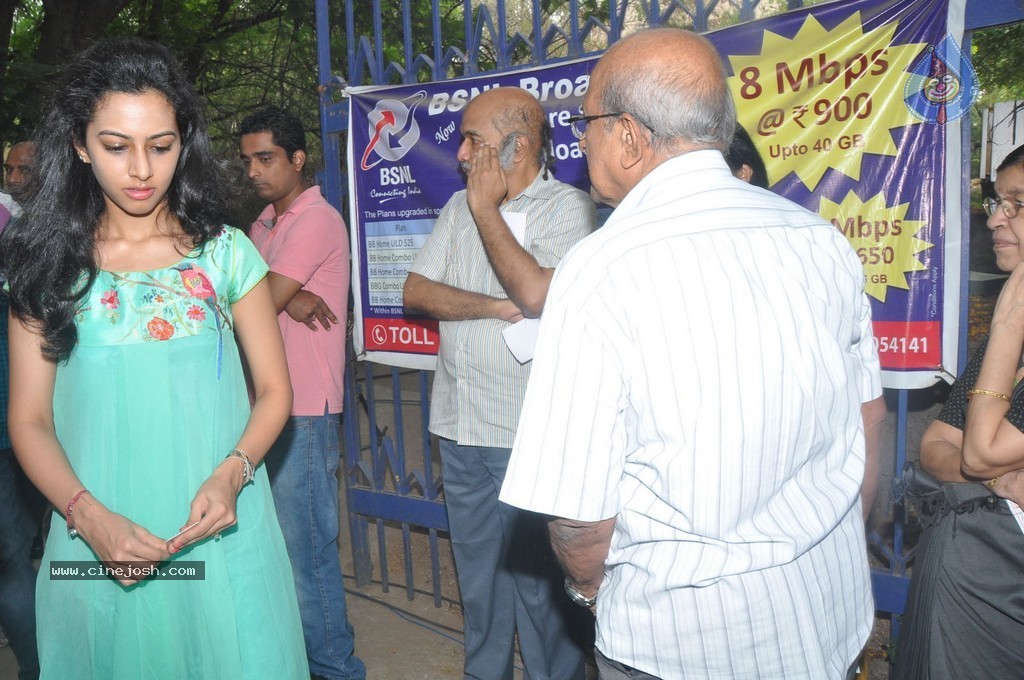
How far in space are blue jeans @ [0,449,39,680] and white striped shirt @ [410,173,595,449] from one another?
1589 mm

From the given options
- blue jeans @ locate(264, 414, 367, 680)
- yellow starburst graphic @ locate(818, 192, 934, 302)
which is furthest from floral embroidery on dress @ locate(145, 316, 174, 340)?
yellow starburst graphic @ locate(818, 192, 934, 302)

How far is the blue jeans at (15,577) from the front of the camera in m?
2.99

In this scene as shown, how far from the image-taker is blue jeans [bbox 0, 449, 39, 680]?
2992mm

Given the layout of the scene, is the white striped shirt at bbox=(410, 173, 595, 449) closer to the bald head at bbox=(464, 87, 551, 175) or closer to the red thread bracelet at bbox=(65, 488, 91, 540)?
the bald head at bbox=(464, 87, 551, 175)

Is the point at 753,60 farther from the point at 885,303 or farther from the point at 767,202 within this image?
the point at 767,202

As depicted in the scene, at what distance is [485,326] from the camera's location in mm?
2891

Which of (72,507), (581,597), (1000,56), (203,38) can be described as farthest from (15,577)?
(203,38)

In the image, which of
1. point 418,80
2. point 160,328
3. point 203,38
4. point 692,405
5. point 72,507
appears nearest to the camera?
point 692,405

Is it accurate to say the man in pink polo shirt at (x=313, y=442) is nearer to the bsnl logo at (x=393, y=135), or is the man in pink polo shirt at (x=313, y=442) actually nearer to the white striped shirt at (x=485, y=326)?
the bsnl logo at (x=393, y=135)

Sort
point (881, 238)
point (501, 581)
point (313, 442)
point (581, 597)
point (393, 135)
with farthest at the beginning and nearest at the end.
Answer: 1. point (393, 135)
2. point (313, 442)
3. point (501, 581)
4. point (881, 238)
5. point (581, 597)

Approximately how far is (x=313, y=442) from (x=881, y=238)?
88.5 inches

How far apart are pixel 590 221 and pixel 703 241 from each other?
151 cm

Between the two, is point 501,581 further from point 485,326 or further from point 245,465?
point 245,465

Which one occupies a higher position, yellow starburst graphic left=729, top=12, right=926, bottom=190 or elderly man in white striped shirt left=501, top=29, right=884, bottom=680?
yellow starburst graphic left=729, top=12, right=926, bottom=190
